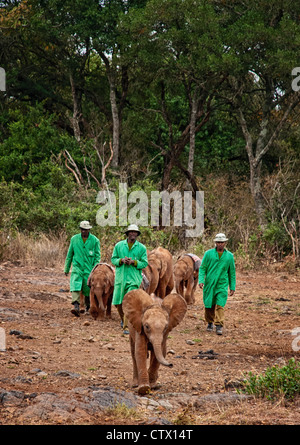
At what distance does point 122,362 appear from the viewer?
8.96 meters

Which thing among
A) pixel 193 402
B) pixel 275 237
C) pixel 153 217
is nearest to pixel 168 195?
pixel 153 217

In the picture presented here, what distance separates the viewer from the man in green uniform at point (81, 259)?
1252 centimetres

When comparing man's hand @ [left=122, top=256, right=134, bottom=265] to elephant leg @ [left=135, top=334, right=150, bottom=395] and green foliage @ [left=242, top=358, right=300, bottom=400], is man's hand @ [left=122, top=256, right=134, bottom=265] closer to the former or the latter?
elephant leg @ [left=135, top=334, right=150, bottom=395]

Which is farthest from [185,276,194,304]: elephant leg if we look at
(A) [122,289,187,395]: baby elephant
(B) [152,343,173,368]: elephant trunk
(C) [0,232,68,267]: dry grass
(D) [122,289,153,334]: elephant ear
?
(B) [152,343,173,368]: elephant trunk

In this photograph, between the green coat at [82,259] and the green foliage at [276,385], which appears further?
the green coat at [82,259]

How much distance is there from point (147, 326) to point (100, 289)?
4843mm

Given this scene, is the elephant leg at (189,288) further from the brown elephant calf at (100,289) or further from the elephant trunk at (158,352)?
the elephant trunk at (158,352)

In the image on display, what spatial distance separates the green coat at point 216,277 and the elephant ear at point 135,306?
420cm

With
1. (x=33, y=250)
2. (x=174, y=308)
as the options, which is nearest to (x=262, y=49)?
(x=33, y=250)

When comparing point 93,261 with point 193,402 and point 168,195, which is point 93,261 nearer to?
point 193,402

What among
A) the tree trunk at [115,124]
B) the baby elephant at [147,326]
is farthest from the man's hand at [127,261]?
the tree trunk at [115,124]

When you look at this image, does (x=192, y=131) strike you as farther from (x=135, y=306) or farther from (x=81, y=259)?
(x=135, y=306)

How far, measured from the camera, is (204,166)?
29.4m

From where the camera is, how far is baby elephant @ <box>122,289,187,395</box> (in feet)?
23.5
